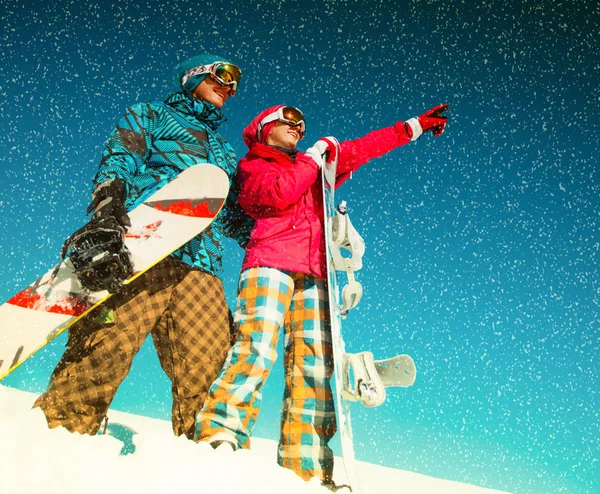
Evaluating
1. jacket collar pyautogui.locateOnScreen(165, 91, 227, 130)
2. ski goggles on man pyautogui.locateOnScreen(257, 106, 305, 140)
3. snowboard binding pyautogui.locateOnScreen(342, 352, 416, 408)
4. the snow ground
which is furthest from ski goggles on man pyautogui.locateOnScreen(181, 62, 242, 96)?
the snow ground

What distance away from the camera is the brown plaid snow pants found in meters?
1.96

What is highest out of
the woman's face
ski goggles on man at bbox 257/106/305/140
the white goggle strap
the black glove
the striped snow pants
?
the white goggle strap

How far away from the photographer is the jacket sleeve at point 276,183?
89.1 inches

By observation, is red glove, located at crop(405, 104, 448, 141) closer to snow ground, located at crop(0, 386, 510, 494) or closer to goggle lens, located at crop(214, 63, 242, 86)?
goggle lens, located at crop(214, 63, 242, 86)

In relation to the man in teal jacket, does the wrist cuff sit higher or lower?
higher

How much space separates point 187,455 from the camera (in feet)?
4.47

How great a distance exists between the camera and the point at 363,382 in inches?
83.2

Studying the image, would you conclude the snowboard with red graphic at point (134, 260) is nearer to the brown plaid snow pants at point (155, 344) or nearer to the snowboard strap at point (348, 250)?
the brown plaid snow pants at point (155, 344)

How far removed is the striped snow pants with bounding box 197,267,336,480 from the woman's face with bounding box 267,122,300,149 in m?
0.84

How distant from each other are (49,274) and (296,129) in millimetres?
1626

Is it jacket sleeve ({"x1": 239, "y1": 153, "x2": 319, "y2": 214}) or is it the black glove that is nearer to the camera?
the black glove

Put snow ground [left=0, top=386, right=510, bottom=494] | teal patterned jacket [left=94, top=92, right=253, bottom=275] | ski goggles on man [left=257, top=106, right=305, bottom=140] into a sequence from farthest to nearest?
ski goggles on man [left=257, top=106, right=305, bottom=140] → teal patterned jacket [left=94, top=92, right=253, bottom=275] → snow ground [left=0, top=386, right=510, bottom=494]

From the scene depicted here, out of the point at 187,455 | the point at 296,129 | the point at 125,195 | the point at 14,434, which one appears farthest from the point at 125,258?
the point at 296,129

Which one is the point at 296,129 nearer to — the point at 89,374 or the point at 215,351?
the point at 215,351
